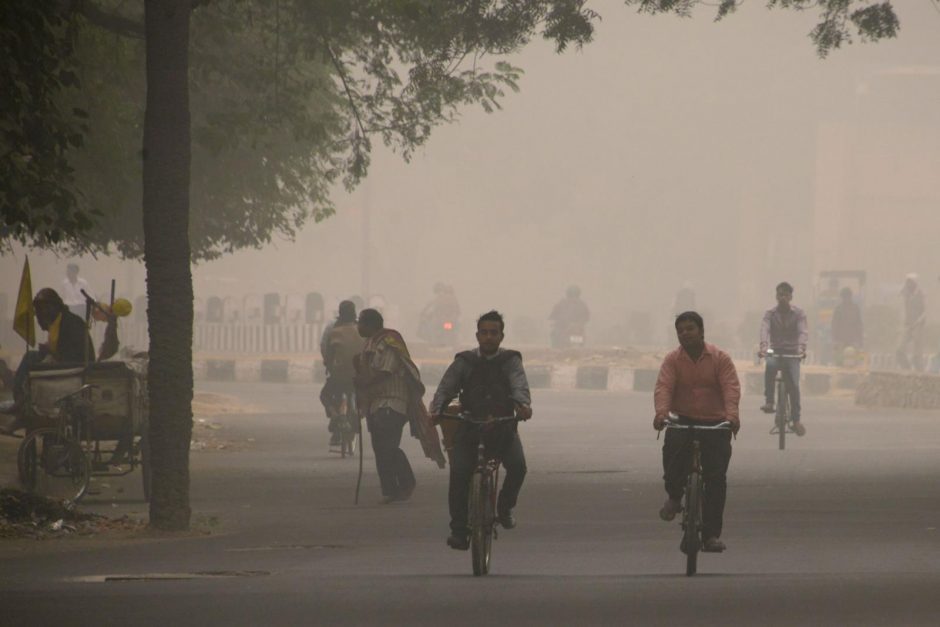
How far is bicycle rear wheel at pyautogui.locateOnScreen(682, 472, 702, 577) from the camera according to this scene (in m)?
12.2

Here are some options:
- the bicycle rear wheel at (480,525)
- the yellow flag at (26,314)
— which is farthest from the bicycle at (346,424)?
the bicycle rear wheel at (480,525)

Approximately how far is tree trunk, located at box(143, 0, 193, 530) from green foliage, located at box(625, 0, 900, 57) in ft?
19.3

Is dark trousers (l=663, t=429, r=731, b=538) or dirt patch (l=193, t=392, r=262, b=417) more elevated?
dark trousers (l=663, t=429, r=731, b=538)

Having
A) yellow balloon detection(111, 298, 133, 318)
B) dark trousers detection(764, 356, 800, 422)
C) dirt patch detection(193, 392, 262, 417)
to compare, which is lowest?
dirt patch detection(193, 392, 262, 417)

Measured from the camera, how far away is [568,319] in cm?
5606

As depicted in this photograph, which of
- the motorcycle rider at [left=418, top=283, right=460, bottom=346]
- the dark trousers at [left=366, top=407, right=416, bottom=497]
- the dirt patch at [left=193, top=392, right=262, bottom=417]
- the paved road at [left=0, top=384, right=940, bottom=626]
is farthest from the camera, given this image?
the motorcycle rider at [left=418, top=283, right=460, bottom=346]

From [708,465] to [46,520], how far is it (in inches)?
221

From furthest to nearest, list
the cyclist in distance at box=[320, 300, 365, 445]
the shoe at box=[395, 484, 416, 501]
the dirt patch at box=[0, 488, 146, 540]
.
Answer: the cyclist in distance at box=[320, 300, 365, 445]
the shoe at box=[395, 484, 416, 501]
the dirt patch at box=[0, 488, 146, 540]

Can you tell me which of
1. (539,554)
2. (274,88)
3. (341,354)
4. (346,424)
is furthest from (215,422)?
(539,554)

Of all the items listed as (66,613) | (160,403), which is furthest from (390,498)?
(66,613)

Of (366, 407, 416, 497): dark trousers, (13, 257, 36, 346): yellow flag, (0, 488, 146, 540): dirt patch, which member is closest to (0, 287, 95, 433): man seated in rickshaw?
(13, 257, 36, 346): yellow flag

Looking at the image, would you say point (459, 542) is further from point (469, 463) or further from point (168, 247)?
point (168, 247)

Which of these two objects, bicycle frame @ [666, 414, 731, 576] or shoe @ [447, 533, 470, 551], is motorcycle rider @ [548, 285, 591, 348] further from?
shoe @ [447, 533, 470, 551]

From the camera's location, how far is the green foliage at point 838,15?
20.2 meters
